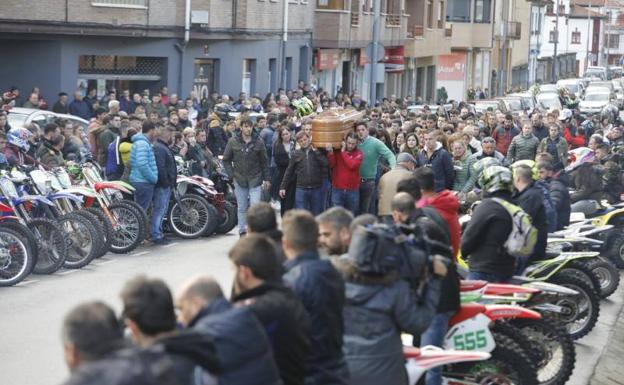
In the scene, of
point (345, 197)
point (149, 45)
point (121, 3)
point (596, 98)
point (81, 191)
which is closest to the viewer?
point (81, 191)

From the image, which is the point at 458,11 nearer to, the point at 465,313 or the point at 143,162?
the point at 143,162

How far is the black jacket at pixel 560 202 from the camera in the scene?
1459 centimetres

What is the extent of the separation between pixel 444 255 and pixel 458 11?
6826 centimetres

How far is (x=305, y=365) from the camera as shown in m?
6.51

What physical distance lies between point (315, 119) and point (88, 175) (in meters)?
3.42

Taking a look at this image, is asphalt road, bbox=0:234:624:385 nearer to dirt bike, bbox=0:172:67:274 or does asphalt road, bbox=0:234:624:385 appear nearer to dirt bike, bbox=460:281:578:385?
dirt bike, bbox=0:172:67:274

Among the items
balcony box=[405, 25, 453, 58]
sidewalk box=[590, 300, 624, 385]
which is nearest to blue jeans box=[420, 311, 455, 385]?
sidewalk box=[590, 300, 624, 385]

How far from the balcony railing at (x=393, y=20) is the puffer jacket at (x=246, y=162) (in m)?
36.2

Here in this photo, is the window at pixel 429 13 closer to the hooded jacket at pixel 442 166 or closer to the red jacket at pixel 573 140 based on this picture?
the red jacket at pixel 573 140

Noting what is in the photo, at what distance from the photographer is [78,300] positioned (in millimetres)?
13672

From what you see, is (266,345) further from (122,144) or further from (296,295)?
(122,144)

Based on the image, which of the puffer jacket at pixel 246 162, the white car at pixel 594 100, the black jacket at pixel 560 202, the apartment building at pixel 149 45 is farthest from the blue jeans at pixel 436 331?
the white car at pixel 594 100

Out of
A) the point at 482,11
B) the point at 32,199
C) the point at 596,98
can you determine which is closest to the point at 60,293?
the point at 32,199

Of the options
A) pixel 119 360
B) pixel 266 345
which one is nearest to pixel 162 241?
pixel 266 345
